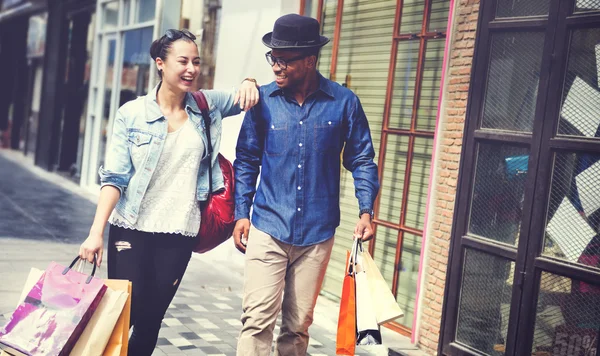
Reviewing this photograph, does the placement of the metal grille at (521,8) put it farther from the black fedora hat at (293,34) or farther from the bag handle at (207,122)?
the bag handle at (207,122)

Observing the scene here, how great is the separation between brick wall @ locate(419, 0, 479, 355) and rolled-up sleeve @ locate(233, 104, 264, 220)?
2332 mm

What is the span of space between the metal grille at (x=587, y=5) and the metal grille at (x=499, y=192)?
96cm

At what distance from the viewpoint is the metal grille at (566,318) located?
16.4ft

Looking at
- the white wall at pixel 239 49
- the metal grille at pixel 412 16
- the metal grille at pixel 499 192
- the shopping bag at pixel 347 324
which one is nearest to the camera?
the shopping bag at pixel 347 324

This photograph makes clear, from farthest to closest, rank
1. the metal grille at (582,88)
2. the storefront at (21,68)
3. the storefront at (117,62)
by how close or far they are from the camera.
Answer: the storefront at (21,68)
the storefront at (117,62)
the metal grille at (582,88)

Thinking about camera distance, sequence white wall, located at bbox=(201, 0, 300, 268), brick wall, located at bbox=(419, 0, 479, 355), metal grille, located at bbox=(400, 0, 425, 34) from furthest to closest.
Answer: white wall, located at bbox=(201, 0, 300, 268) → metal grille, located at bbox=(400, 0, 425, 34) → brick wall, located at bbox=(419, 0, 479, 355)

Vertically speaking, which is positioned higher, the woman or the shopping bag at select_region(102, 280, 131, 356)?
the woman

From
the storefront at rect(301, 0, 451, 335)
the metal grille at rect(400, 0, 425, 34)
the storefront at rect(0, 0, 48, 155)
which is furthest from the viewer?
the storefront at rect(0, 0, 48, 155)

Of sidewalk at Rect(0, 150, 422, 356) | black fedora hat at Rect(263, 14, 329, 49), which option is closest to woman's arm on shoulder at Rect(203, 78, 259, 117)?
black fedora hat at Rect(263, 14, 329, 49)

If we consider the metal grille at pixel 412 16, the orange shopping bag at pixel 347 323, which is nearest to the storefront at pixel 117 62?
the metal grille at pixel 412 16

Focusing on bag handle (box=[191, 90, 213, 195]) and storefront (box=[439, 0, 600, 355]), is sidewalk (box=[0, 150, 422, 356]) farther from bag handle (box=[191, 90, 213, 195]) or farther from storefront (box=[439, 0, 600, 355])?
bag handle (box=[191, 90, 213, 195])

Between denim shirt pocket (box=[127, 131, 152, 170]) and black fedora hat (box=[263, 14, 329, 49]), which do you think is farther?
black fedora hat (box=[263, 14, 329, 49])

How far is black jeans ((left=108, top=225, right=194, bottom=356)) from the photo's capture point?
3.99 metres

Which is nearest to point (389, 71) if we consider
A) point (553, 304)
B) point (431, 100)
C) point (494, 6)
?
point (431, 100)
